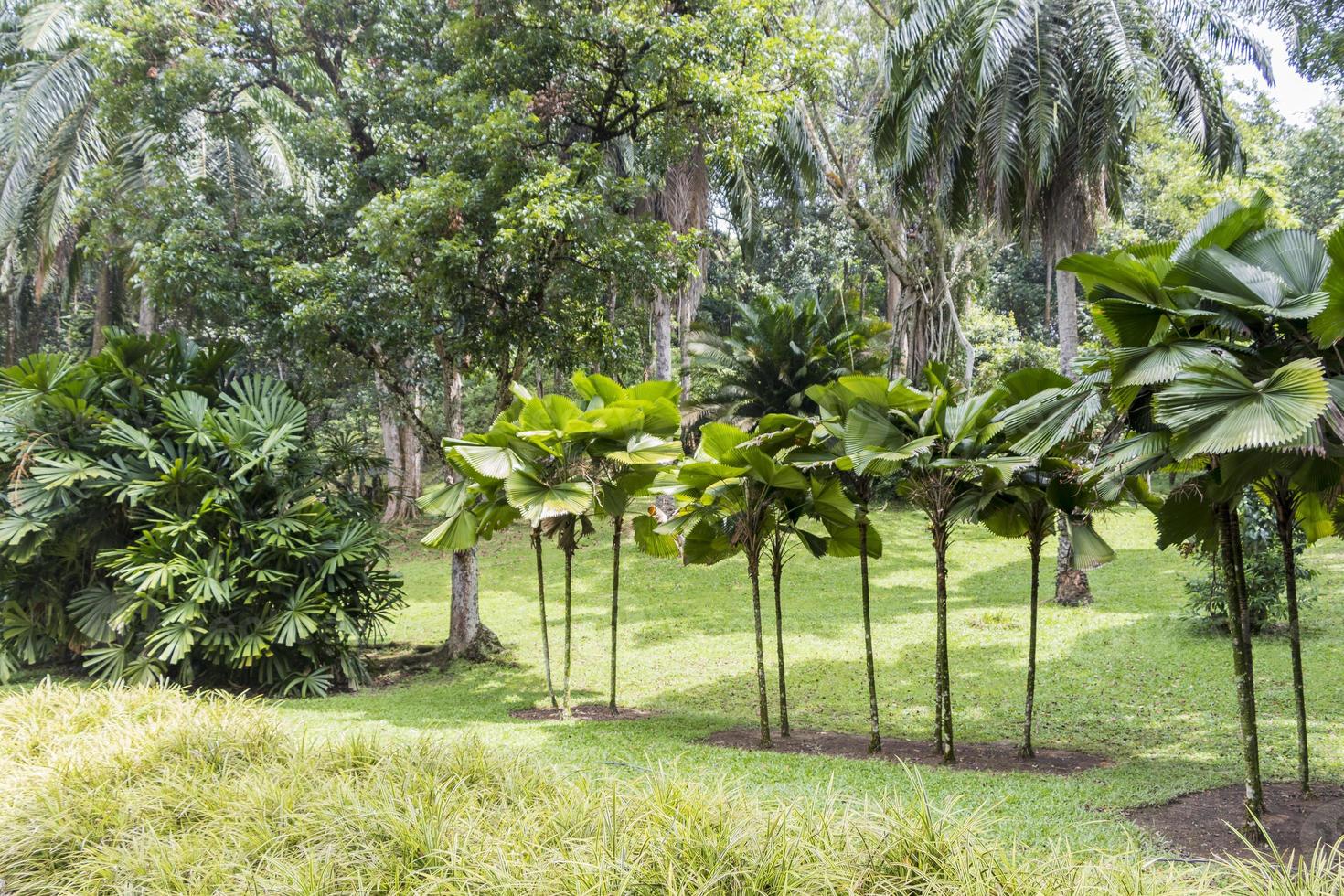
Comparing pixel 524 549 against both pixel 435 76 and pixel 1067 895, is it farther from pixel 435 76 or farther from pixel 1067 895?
pixel 1067 895

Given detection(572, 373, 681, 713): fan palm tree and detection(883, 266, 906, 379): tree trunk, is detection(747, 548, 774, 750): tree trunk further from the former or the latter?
detection(883, 266, 906, 379): tree trunk

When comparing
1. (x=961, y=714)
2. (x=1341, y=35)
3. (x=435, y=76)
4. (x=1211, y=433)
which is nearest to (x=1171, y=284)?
(x=1211, y=433)

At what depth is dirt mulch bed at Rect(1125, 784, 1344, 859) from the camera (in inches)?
207

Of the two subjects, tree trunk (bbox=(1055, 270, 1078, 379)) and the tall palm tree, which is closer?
the tall palm tree

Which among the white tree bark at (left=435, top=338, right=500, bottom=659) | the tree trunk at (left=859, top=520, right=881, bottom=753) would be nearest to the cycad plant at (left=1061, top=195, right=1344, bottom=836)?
the tree trunk at (left=859, top=520, right=881, bottom=753)

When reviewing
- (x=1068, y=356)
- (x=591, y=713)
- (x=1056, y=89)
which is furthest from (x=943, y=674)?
(x=1056, y=89)

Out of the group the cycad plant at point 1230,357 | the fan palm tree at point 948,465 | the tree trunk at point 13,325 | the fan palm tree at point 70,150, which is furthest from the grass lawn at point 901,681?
the tree trunk at point 13,325

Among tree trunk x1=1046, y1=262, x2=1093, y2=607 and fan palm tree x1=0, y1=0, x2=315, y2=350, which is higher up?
fan palm tree x1=0, y1=0, x2=315, y2=350

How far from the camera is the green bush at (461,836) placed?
381cm

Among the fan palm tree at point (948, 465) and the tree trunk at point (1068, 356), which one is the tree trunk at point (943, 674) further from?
the tree trunk at point (1068, 356)

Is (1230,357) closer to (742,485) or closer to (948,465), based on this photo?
(948,465)

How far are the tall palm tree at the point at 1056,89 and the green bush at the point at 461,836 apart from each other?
1000cm

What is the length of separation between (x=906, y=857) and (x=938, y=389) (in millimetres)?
4504

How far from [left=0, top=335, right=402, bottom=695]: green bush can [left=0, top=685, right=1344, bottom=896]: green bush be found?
4.47 metres
